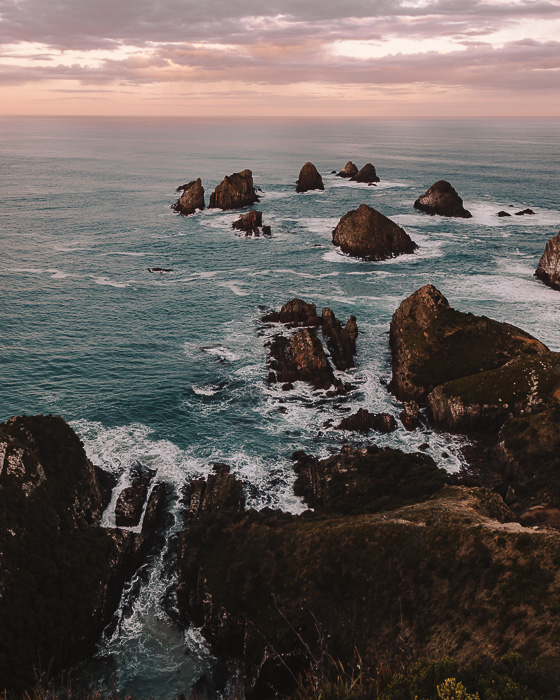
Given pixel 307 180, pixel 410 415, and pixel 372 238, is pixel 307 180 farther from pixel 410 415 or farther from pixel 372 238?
pixel 410 415

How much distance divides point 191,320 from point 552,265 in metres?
63.2

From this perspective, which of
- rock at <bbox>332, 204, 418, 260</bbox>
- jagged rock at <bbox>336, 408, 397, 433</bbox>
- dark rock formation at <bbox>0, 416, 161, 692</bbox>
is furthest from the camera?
rock at <bbox>332, 204, 418, 260</bbox>

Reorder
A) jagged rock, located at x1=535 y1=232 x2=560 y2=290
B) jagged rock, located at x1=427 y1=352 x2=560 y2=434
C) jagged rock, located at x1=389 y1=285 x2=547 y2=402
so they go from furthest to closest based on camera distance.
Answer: jagged rock, located at x1=535 y1=232 x2=560 y2=290 → jagged rock, located at x1=389 y1=285 x2=547 y2=402 → jagged rock, located at x1=427 y1=352 x2=560 y2=434

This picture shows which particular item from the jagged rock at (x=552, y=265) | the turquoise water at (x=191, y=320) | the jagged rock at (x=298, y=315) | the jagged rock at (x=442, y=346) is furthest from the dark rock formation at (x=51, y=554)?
the jagged rock at (x=552, y=265)

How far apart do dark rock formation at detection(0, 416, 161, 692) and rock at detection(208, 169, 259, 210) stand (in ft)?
384

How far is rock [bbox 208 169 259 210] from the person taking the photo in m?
146

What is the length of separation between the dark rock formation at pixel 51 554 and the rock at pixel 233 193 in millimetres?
116925

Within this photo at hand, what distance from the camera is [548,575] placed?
27.0 meters

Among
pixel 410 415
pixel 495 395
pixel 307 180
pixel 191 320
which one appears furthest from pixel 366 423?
pixel 307 180

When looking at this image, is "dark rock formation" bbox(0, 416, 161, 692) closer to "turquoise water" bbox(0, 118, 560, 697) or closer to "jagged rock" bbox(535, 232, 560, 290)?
"turquoise water" bbox(0, 118, 560, 697)

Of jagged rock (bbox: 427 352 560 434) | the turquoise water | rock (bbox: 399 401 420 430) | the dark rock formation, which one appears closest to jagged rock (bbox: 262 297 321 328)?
the turquoise water

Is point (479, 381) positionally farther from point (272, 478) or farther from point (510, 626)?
point (510, 626)

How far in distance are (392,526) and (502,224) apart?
392 feet

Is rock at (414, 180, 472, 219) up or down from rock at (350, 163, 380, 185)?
down
